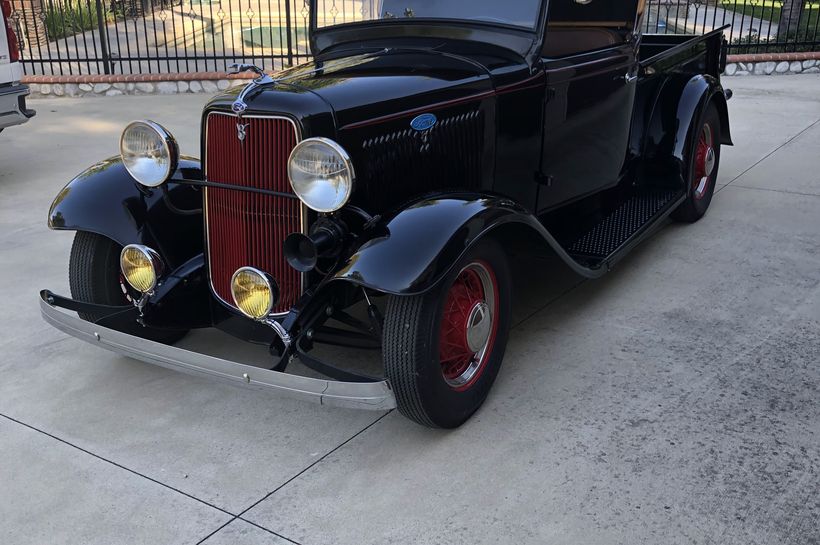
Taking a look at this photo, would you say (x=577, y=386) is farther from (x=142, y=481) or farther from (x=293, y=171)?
(x=142, y=481)

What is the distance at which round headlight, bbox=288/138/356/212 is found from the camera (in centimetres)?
261

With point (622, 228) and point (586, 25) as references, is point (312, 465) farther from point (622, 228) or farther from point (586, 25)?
point (586, 25)

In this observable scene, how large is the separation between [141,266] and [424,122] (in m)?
1.26

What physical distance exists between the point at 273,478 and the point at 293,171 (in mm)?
1063

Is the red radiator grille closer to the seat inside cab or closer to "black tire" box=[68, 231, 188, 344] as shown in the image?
"black tire" box=[68, 231, 188, 344]

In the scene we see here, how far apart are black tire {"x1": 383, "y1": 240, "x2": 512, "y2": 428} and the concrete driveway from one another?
5.9 inches

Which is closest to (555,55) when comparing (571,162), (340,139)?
(571,162)

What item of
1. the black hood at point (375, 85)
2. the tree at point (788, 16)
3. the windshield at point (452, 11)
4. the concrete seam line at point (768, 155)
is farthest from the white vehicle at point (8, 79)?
the tree at point (788, 16)

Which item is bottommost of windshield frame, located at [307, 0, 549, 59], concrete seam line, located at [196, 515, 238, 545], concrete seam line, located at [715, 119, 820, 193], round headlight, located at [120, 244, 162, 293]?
concrete seam line, located at [196, 515, 238, 545]

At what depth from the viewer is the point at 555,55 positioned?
3.68m

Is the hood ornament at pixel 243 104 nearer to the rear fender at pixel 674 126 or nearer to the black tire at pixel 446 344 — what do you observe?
the black tire at pixel 446 344

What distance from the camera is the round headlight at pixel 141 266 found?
3.07 metres

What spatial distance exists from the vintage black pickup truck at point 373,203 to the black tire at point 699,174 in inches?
34.0

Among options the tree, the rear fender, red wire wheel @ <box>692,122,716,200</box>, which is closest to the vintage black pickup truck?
the rear fender
